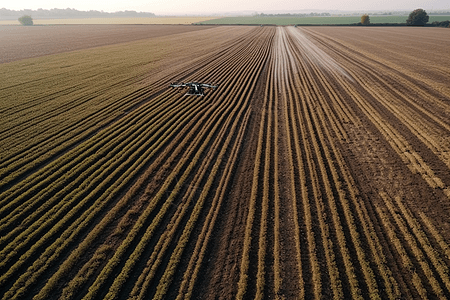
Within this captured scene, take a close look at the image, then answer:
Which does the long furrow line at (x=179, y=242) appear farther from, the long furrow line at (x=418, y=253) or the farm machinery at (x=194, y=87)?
the farm machinery at (x=194, y=87)

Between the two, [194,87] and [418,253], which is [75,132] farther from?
[418,253]

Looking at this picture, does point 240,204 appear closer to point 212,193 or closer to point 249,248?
point 212,193

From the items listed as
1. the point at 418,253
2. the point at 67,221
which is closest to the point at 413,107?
the point at 418,253

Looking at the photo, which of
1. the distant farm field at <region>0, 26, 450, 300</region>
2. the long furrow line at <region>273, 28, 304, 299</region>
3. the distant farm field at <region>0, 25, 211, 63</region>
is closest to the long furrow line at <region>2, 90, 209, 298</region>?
the distant farm field at <region>0, 26, 450, 300</region>

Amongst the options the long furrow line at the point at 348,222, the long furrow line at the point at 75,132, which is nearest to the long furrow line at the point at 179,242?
the long furrow line at the point at 348,222

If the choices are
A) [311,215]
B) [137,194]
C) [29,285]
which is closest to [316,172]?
[311,215]
